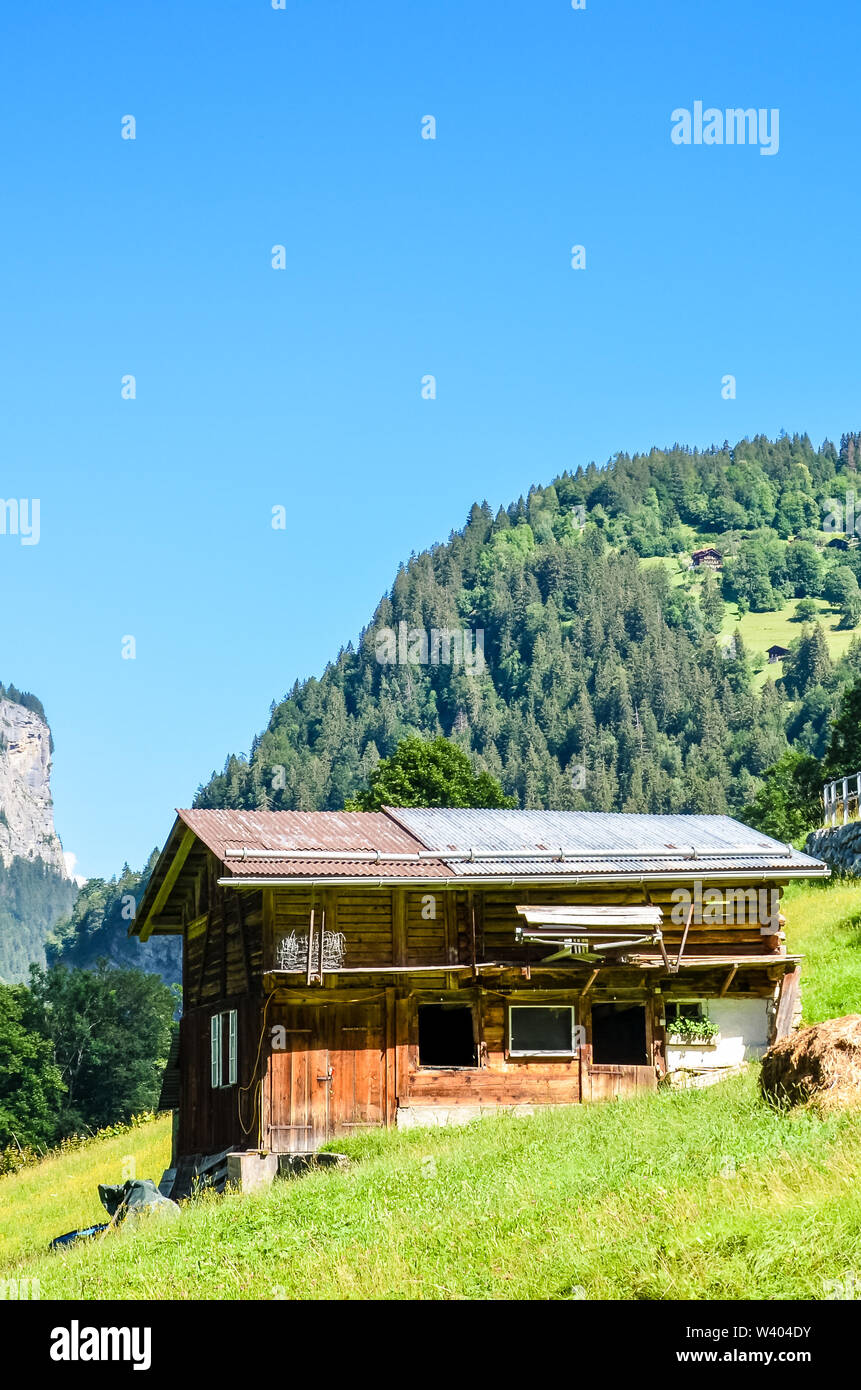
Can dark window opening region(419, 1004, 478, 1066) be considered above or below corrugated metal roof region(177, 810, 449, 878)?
below

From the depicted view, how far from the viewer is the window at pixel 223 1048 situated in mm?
35375

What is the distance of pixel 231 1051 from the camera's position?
35.5 m

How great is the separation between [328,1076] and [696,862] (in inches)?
394

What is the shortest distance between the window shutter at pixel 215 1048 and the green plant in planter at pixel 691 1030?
10415mm

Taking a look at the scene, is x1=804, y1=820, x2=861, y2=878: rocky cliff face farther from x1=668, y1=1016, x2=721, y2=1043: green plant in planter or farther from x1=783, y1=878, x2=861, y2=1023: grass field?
x1=668, y1=1016, x2=721, y2=1043: green plant in planter

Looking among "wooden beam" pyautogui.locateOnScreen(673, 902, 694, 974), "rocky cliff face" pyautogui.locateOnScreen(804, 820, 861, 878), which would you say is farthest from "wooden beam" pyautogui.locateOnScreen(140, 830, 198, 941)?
"rocky cliff face" pyautogui.locateOnScreen(804, 820, 861, 878)

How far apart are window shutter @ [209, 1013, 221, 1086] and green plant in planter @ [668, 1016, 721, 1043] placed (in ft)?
34.2

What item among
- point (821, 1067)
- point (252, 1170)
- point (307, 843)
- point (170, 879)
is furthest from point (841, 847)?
point (821, 1067)

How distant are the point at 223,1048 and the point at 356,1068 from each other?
3.97 m

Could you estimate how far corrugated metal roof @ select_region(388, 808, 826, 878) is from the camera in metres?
35.6

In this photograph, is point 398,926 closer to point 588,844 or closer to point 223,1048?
point 223,1048

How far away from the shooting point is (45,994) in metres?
86.8

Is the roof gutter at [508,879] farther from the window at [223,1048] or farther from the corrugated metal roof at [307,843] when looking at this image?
the window at [223,1048]
